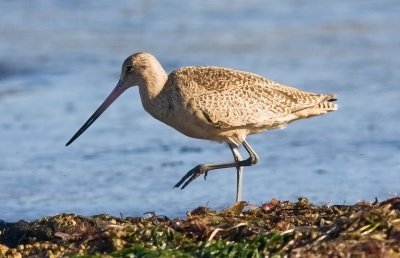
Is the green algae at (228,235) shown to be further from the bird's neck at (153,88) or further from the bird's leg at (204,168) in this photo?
the bird's neck at (153,88)

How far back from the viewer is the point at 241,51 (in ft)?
48.0

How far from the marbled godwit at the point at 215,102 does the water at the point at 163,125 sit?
695mm

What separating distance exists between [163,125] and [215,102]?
3.15 meters

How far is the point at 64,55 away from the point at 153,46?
1170 mm

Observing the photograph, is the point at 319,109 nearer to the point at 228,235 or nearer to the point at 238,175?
the point at 238,175

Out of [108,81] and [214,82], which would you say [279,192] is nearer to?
[214,82]

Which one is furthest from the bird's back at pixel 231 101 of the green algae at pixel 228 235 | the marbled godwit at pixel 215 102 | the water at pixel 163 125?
the green algae at pixel 228 235

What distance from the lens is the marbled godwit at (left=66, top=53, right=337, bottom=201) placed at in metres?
8.16

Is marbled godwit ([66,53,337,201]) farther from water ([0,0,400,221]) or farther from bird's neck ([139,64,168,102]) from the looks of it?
water ([0,0,400,221])

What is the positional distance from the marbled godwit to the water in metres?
0.69

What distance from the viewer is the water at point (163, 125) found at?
9242 millimetres

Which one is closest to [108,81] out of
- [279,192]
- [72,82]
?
[72,82]

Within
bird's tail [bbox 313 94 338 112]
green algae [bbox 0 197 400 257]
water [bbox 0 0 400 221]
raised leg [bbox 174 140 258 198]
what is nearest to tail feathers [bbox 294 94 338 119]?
bird's tail [bbox 313 94 338 112]

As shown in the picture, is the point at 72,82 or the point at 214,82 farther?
the point at 72,82
